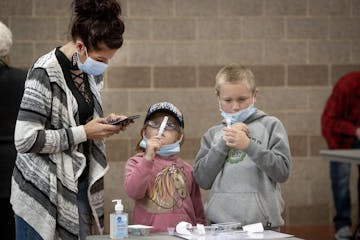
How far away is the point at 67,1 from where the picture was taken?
250 inches

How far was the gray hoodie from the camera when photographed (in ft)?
A: 10.7

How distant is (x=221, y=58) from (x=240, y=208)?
3.45m

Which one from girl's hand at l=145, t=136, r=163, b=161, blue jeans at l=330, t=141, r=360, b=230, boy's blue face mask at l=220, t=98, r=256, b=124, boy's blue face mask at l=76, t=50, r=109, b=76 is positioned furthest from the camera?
blue jeans at l=330, t=141, r=360, b=230

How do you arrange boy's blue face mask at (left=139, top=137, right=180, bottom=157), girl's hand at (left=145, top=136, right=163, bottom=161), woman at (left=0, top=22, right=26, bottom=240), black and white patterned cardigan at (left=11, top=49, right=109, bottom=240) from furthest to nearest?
woman at (left=0, top=22, right=26, bottom=240) < boy's blue face mask at (left=139, top=137, right=180, bottom=157) < girl's hand at (left=145, top=136, right=163, bottom=161) < black and white patterned cardigan at (left=11, top=49, right=109, bottom=240)

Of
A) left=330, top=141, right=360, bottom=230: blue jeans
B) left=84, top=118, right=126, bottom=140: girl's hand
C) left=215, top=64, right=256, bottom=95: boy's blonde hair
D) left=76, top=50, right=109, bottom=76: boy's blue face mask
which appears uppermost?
left=76, top=50, right=109, bottom=76: boy's blue face mask

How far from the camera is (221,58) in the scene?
6.61 m

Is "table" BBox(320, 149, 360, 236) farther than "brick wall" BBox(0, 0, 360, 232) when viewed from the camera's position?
No

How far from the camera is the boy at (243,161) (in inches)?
128

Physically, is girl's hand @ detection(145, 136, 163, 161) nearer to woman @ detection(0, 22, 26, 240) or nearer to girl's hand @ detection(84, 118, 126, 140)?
girl's hand @ detection(84, 118, 126, 140)

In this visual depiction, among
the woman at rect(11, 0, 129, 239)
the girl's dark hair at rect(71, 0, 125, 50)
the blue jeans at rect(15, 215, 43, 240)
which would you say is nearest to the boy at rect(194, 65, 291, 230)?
the woman at rect(11, 0, 129, 239)

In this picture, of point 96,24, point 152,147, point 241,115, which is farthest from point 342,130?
point 96,24

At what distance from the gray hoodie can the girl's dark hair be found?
681 mm

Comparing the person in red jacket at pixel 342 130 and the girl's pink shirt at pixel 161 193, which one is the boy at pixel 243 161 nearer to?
the girl's pink shirt at pixel 161 193

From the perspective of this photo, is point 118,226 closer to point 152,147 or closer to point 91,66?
point 152,147
